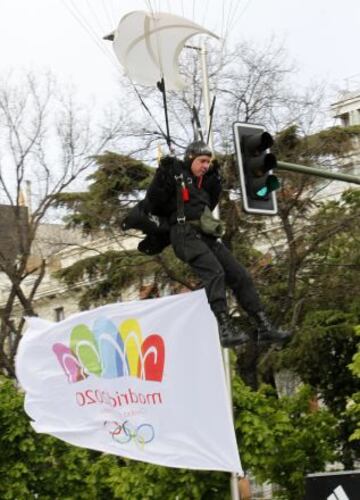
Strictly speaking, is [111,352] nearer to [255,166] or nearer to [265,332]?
[265,332]

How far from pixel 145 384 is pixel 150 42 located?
312cm

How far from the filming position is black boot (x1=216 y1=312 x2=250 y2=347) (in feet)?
28.7

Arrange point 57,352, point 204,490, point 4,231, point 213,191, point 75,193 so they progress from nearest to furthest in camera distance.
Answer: point 213,191, point 57,352, point 204,490, point 75,193, point 4,231

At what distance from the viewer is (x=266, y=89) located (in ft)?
72.0

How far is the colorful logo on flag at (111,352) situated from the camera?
9320 mm

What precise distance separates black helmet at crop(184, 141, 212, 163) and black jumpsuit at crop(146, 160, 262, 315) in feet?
0.30

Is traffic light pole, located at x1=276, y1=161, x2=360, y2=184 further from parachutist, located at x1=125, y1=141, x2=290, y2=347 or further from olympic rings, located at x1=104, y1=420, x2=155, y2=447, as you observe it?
olympic rings, located at x1=104, y1=420, x2=155, y2=447

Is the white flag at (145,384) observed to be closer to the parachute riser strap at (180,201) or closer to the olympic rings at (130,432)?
the olympic rings at (130,432)

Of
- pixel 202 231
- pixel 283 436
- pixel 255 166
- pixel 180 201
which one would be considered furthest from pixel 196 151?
pixel 283 436

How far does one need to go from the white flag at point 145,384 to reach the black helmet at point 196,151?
47.9 inches

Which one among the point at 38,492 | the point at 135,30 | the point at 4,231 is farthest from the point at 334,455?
the point at 4,231

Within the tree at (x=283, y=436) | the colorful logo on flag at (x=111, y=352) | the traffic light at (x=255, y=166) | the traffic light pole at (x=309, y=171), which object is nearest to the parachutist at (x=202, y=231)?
the traffic light at (x=255, y=166)

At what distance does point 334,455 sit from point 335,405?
667 centimetres

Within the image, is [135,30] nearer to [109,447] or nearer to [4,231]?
[109,447]
